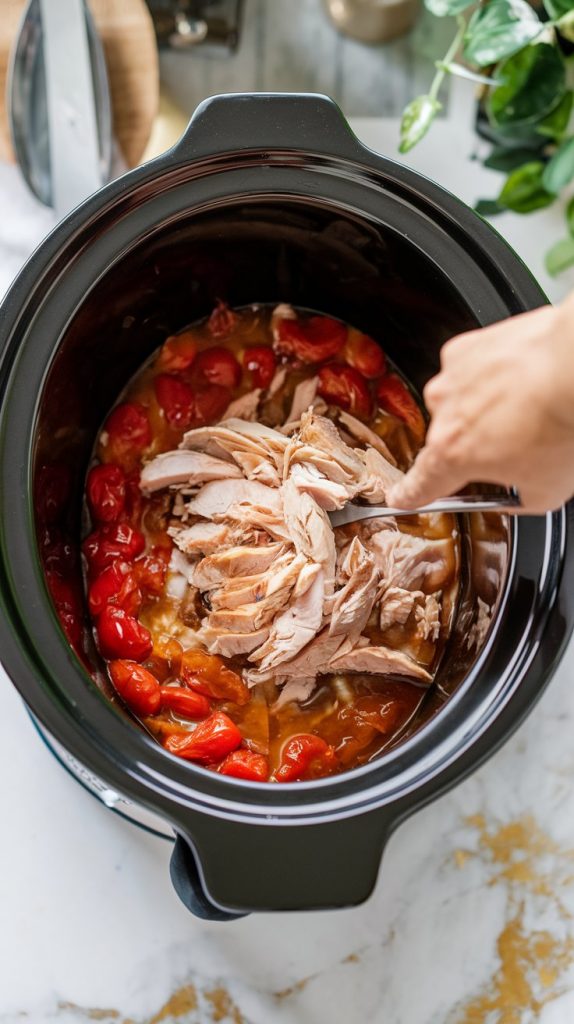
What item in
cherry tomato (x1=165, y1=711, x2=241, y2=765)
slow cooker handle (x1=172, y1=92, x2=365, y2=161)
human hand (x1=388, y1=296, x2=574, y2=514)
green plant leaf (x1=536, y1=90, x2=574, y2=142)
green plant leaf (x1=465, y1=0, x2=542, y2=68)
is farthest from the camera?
green plant leaf (x1=536, y1=90, x2=574, y2=142)

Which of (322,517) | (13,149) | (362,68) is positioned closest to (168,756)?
(322,517)

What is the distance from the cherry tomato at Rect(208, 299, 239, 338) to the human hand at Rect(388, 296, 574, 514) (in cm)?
60

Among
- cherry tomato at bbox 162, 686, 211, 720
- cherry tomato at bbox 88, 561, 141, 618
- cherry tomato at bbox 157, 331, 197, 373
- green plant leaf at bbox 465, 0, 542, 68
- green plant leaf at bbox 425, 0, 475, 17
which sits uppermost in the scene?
green plant leaf at bbox 425, 0, 475, 17

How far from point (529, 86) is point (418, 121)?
17 cm

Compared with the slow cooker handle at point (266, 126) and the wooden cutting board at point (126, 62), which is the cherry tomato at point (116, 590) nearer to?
the slow cooker handle at point (266, 126)

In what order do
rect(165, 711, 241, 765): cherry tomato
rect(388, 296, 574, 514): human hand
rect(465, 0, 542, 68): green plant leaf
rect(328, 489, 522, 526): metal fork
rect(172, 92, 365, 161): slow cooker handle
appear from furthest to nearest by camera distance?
rect(465, 0, 542, 68): green plant leaf < rect(165, 711, 241, 765): cherry tomato < rect(172, 92, 365, 161): slow cooker handle < rect(328, 489, 522, 526): metal fork < rect(388, 296, 574, 514): human hand

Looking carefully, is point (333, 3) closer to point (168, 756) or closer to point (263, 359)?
point (263, 359)

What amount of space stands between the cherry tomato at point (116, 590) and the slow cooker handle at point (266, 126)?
48 centimetres

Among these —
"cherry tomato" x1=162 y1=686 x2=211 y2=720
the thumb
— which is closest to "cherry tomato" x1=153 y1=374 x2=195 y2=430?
"cherry tomato" x1=162 y1=686 x2=211 y2=720

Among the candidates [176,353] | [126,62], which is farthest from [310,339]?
[126,62]

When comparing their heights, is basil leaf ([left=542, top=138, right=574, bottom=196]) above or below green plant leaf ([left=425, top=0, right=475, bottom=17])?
below

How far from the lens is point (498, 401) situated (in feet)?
2.19

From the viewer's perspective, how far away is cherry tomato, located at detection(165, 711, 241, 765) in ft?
3.53

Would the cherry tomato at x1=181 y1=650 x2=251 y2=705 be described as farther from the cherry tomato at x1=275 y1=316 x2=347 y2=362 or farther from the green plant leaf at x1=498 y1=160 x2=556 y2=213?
the green plant leaf at x1=498 y1=160 x2=556 y2=213
